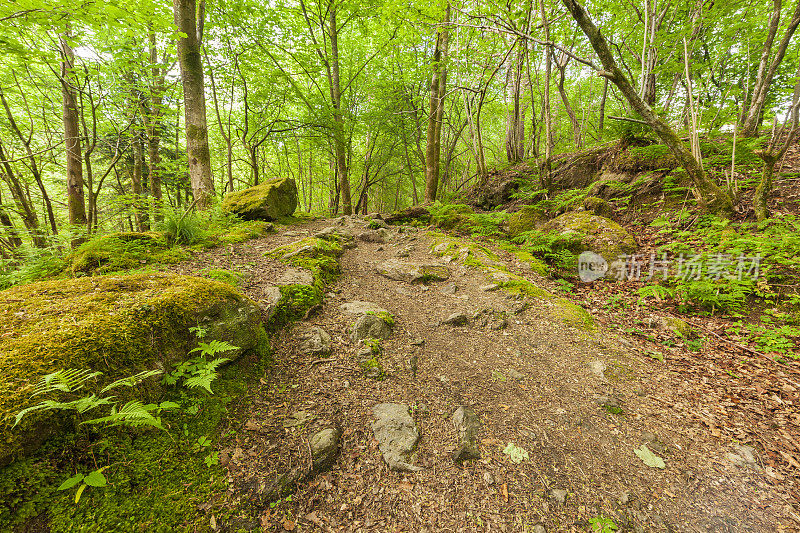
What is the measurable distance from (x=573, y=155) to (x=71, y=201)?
1555cm

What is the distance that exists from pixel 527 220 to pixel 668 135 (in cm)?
362

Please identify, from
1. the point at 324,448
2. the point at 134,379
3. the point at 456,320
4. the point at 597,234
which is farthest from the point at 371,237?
the point at 134,379

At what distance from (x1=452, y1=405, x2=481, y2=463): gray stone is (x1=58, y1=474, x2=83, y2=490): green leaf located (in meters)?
2.26

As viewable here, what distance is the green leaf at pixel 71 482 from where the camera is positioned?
1.30 metres

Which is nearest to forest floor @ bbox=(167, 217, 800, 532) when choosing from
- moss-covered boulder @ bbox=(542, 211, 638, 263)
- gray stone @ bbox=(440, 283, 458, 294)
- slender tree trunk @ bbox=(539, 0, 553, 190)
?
gray stone @ bbox=(440, 283, 458, 294)

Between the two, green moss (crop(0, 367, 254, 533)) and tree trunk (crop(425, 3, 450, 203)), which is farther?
tree trunk (crop(425, 3, 450, 203))

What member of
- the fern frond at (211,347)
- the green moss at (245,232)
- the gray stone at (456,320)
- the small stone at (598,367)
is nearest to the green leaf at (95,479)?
the fern frond at (211,347)

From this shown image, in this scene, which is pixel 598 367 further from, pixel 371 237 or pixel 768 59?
pixel 768 59

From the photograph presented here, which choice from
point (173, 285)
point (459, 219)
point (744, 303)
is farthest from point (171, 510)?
point (459, 219)

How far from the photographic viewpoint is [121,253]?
3975 mm

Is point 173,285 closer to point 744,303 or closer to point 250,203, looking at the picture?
point 250,203

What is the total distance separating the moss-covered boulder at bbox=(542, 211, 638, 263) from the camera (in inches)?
237

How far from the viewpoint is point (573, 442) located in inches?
99.7

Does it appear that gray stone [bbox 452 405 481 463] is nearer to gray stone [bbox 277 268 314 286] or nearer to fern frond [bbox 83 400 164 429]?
fern frond [bbox 83 400 164 429]
